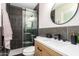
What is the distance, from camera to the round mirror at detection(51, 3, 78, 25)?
1422 millimetres

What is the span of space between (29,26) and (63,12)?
0.52 metres

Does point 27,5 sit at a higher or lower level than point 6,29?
higher

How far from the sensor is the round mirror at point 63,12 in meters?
1.42

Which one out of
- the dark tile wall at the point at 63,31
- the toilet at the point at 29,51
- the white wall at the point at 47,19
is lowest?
the toilet at the point at 29,51

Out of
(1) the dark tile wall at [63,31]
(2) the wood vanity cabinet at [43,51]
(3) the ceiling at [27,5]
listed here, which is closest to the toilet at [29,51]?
(2) the wood vanity cabinet at [43,51]

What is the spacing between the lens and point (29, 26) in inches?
56.7

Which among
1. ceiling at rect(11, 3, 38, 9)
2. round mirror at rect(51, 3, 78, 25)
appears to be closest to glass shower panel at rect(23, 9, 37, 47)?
ceiling at rect(11, 3, 38, 9)

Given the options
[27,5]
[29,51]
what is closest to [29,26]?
[27,5]

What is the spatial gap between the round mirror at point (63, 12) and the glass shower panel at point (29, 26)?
0.41 metres

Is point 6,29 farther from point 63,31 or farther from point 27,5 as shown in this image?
point 63,31

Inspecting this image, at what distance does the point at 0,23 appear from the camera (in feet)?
4.58

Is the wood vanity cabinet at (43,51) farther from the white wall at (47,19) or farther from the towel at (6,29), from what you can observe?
the towel at (6,29)

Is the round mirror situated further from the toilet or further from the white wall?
the toilet

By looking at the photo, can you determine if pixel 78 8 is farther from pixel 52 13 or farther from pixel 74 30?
pixel 52 13
